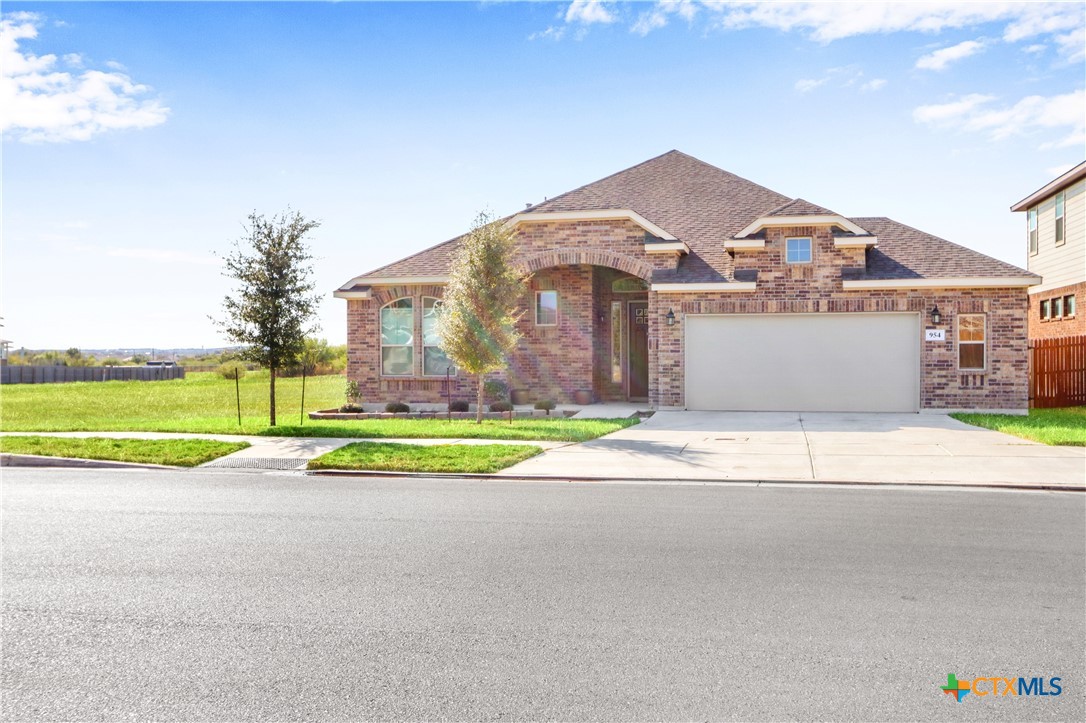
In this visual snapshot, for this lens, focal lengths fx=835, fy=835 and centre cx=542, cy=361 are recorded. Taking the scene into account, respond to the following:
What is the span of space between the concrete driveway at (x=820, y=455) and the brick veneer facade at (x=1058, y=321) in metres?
13.0

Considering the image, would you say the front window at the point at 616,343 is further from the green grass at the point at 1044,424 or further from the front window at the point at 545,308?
the green grass at the point at 1044,424

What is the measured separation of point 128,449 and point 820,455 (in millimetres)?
11666

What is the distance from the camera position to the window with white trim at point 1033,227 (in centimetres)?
3105

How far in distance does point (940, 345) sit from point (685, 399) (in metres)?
6.23

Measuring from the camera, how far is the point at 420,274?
2308cm

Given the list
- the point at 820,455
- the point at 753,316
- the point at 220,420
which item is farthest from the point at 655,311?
the point at 220,420

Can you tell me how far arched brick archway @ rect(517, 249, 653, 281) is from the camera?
853 inches

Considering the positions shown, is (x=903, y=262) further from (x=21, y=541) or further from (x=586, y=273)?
(x=21, y=541)

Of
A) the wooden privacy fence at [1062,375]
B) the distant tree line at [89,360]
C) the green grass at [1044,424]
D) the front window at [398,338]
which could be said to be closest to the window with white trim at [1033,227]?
the wooden privacy fence at [1062,375]

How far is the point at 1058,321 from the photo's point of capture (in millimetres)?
29078

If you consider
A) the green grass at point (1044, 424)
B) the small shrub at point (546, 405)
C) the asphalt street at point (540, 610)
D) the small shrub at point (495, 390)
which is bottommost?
the asphalt street at point (540, 610)

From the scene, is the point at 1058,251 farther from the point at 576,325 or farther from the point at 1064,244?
the point at 576,325

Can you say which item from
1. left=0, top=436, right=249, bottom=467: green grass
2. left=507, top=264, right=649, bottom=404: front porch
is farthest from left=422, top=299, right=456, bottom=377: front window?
left=0, top=436, right=249, bottom=467: green grass

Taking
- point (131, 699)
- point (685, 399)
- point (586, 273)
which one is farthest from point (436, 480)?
point (586, 273)
